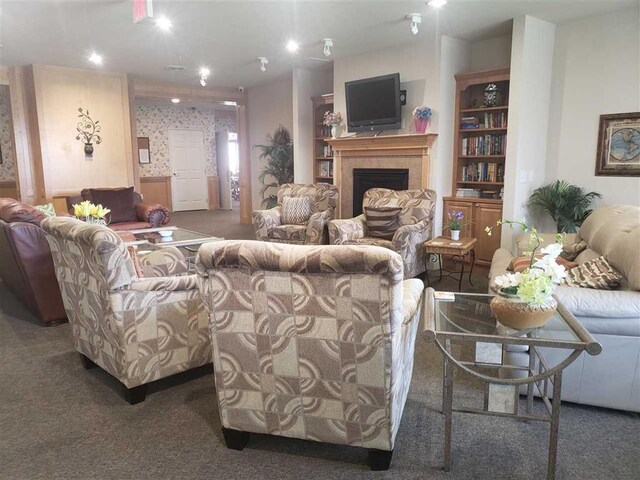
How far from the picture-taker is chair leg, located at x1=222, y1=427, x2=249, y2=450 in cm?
211

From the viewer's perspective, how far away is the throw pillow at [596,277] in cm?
249

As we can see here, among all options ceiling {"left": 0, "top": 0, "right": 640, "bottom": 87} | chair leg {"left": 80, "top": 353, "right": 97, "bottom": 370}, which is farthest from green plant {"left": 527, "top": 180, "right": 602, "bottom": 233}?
chair leg {"left": 80, "top": 353, "right": 97, "bottom": 370}

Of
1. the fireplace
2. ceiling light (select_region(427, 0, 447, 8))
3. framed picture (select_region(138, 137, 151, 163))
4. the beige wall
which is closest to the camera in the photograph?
ceiling light (select_region(427, 0, 447, 8))

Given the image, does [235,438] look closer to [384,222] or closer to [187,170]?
[384,222]

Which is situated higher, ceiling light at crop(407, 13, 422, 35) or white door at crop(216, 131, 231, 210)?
ceiling light at crop(407, 13, 422, 35)

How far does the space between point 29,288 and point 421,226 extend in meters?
3.57

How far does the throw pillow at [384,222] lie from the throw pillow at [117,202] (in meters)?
3.63

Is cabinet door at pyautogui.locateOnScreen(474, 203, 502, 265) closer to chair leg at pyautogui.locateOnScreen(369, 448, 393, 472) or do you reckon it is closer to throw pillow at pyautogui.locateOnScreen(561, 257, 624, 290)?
throw pillow at pyautogui.locateOnScreen(561, 257, 624, 290)

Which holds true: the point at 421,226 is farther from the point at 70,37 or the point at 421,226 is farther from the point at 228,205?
the point at 228,205

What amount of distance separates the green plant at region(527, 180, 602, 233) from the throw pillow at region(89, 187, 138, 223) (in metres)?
5.30

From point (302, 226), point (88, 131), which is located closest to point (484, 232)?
point (302, 226)

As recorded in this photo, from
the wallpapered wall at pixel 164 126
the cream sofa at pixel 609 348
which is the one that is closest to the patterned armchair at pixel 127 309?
the cream sofa at pixel 609 348

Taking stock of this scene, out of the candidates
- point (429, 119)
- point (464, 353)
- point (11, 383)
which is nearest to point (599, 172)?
point (429, 119)

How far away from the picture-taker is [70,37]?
5.20 metres
